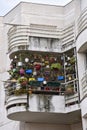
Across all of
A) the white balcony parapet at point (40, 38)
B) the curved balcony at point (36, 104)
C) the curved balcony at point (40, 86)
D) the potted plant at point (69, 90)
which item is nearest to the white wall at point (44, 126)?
the curved balcony at point (40, 86)

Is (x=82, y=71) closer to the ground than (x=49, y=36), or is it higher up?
closer to the ground

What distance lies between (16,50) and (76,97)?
150 inches

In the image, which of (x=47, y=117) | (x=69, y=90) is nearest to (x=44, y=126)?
(x=47, y=117)

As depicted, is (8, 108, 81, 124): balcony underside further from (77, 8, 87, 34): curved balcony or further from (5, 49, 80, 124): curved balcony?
(77, 8, 87, 34): curved balcony

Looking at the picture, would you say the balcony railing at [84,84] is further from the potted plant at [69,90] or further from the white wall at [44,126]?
the white wall at [44,126]

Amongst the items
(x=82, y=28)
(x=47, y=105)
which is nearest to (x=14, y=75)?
(x=47, y=105)

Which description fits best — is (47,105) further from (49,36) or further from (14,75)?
(49,36)

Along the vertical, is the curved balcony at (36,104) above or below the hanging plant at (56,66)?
below

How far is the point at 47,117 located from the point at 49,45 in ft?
11.2

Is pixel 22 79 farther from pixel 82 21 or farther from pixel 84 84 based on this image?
pixel 82 21

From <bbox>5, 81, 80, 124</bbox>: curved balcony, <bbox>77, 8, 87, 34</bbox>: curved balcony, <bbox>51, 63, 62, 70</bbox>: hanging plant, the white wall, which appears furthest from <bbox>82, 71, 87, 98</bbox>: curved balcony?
the white wall

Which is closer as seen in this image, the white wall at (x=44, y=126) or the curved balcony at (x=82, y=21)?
the curved balcony at (x=82, y=21)

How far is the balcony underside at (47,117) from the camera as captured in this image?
17.8 m

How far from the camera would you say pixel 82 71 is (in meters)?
17.3
